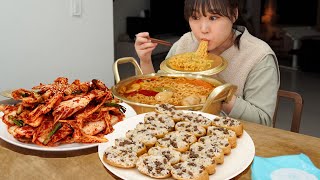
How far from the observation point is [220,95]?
1210 mm

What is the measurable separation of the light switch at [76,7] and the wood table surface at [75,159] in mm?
2429

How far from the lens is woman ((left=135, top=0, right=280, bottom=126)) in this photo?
1703mm

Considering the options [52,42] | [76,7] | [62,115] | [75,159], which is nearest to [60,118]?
[62,115]

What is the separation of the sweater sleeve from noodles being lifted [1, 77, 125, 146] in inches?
22.7

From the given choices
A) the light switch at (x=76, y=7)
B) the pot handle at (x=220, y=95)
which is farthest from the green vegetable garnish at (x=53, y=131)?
the light switch at (x=76, y=7)

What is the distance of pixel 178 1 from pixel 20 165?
7.15 meters

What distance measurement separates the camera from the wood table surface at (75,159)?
97 cm

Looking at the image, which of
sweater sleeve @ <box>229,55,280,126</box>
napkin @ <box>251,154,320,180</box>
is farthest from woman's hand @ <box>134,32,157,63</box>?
napkin @ <box>251,154,320,180</box>

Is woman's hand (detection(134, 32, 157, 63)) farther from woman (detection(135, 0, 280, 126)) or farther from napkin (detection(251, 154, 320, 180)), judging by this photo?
napkin (detection(251, 154, 320, 180))

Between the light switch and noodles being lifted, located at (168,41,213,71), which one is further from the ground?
the light switch

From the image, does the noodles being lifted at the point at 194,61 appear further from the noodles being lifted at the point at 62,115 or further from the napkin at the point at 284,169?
the napkin at the point at 284,169

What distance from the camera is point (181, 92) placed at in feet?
4.74

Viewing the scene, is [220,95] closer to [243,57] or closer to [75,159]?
[75,159]

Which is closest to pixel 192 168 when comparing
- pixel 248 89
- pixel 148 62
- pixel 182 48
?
pixel 248 89
